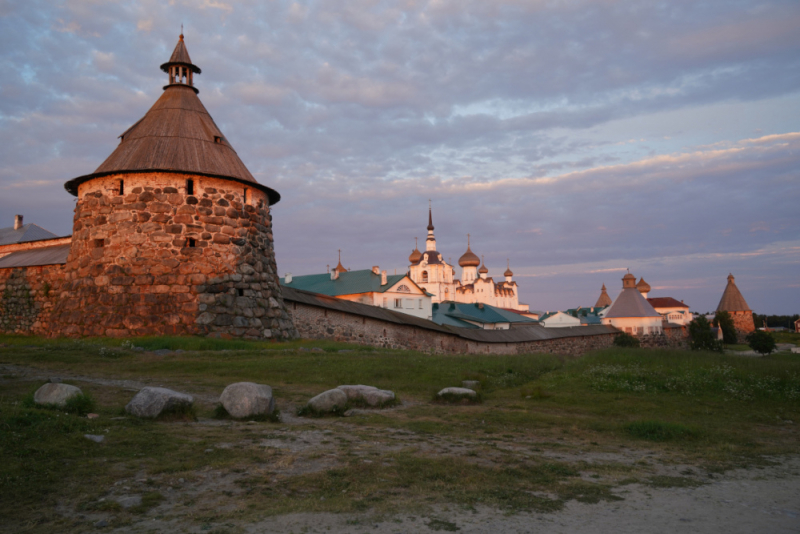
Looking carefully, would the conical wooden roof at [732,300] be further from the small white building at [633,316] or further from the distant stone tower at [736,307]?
the small white building at [633,316]

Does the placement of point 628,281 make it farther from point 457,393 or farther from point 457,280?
point 457,393

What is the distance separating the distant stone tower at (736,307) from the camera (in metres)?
81.8

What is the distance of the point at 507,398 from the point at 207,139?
14.2 meters

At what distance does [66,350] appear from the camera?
13.5m

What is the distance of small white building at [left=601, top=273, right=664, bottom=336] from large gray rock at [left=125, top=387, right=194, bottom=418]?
58.8 metres

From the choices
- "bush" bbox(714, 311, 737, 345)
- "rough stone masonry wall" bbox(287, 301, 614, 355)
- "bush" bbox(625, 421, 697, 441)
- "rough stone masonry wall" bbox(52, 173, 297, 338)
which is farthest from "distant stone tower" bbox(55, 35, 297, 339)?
"bush" bbox(714, 311, 737, 345)

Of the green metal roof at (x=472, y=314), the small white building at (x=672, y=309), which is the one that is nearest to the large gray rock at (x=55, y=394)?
the green metal roof at (x=472, y=314)

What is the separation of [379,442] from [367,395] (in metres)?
2.38

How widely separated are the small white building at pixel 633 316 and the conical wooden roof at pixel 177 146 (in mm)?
50458

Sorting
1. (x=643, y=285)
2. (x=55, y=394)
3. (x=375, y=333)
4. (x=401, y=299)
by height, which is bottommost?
(x=55, y=394)

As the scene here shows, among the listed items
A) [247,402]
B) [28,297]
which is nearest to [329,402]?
[247,402]

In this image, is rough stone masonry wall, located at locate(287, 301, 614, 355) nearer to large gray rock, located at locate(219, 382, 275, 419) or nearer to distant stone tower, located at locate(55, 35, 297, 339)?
distant stone tower, located at locate(55, 35, 297, 339)

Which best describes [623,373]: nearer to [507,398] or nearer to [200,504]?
[507,398]

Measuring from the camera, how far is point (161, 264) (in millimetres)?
17547
